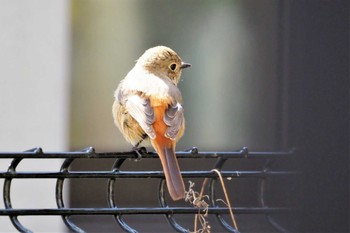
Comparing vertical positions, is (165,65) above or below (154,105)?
above

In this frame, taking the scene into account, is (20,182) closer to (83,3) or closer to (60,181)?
(83,3)

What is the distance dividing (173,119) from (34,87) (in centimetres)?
337

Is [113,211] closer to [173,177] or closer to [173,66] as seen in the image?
[173,177]

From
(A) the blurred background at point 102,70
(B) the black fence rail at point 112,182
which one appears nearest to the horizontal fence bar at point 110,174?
(B) the black fence rail at point 112,182

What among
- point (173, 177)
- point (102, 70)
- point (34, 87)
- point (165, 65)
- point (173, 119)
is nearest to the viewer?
point (173, 177)

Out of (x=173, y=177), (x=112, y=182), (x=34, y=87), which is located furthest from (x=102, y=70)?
(x=112, y=182)

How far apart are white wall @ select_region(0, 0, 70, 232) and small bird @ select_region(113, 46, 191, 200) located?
254 centimetres

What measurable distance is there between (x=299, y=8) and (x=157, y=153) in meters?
1.68

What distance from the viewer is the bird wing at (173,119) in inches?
94.7

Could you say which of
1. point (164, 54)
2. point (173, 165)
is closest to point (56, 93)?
point (164, 54)

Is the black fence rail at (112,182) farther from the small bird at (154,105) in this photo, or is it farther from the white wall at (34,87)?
the white wall at (34,87)

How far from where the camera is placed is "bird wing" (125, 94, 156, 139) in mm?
2484

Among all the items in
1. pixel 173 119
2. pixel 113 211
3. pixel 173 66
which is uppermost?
pixel 173 66

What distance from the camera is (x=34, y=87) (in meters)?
5.75
